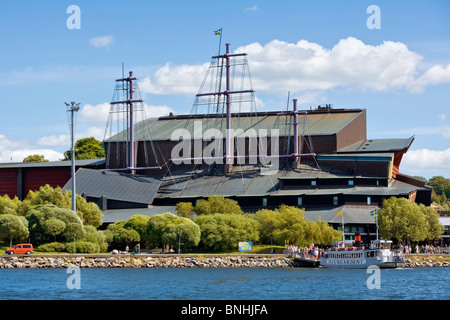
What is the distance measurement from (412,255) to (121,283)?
127ft

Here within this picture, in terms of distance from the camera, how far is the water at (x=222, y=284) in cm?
5141

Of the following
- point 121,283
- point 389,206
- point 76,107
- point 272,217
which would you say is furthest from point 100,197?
point 121,283

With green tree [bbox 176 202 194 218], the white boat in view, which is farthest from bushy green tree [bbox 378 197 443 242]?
green tree [bbox 176 202 194 218]

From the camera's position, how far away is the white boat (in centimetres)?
7869

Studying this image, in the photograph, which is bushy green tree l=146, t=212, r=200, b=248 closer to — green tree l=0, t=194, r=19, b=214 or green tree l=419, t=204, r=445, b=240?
green tree l=0, t=194, r=19, b=214

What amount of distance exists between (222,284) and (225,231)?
1207 inches

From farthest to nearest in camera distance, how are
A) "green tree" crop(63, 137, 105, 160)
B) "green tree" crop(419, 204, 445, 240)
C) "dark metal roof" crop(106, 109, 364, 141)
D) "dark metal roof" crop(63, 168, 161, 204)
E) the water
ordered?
1. "green tree" crop(63, 137, 105, 160)
2. "dark metal roof" crop(106, 109, 364, 141)
3. "dark metal roof" crop(63, 168, 161, 204)
4. "green tree" crop(419, 204, 445, 240)
5. the water

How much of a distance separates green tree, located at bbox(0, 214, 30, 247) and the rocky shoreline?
6.48 m

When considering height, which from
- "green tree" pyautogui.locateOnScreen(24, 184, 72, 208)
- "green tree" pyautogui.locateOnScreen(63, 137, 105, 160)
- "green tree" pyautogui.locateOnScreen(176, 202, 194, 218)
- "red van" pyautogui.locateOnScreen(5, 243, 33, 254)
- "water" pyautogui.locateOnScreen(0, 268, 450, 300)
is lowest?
"water" pyautogui.locateOnScreen(0, 268, 450, 300)

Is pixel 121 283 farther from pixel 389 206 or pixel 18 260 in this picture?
pixel 389 206

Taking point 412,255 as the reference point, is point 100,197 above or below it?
above

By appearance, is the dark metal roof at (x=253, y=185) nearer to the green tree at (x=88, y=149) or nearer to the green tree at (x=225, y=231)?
the green tree at (x=225, y=231)

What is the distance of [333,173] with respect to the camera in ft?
367

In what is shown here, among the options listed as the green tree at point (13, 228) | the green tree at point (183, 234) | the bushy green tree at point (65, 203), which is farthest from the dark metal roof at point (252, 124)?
the green tree at point (13, 228)
